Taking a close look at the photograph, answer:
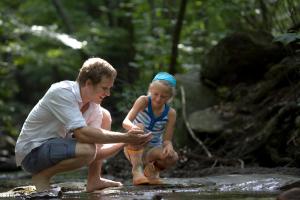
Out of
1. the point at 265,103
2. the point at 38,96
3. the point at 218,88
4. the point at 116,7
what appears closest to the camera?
the point at 265,103

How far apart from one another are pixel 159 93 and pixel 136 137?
0.61 meters

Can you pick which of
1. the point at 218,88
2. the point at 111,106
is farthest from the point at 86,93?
the point at 111,106

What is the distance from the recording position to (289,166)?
20.7 feet

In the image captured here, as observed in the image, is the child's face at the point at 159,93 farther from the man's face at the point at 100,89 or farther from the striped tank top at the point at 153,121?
the man's face at the point at 100,89

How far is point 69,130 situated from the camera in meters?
4.48

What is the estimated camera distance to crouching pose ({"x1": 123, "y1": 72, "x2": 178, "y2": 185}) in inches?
197

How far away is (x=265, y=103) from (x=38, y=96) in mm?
13160

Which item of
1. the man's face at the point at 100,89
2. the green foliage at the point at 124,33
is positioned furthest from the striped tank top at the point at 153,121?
the green foliage at the point at 124,33

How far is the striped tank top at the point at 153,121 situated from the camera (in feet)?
17.1

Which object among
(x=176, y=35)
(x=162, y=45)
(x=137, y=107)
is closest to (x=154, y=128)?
(x=137, y=107)

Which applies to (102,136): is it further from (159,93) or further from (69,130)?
(159,93)

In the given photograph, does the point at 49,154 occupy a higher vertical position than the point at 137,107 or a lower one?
lower

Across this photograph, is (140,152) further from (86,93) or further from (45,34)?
(45,34)

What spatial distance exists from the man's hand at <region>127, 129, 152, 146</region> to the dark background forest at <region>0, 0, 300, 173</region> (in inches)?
49.6
